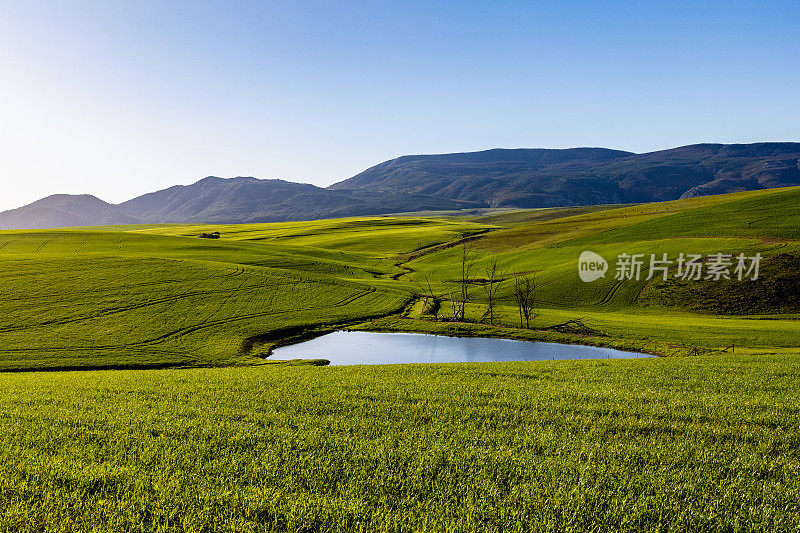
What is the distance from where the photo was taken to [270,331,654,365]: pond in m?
53.7

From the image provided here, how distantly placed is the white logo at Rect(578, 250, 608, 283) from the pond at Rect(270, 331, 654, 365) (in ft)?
127

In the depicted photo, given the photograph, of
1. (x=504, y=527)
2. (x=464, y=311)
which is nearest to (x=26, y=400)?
(x=504, y=527)

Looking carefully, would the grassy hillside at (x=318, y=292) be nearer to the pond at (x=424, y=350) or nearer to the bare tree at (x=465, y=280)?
the bare tree at (x=465, y=280)

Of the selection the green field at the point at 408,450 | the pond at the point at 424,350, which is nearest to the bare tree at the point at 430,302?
the pond at the point at 424,350

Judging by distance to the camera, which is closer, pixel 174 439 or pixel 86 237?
pixel 174 439

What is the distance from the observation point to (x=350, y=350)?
57.4 m

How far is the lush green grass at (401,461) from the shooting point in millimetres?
7770

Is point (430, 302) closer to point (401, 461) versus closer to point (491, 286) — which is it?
point (491, 286)

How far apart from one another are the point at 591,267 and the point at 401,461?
9659 cm

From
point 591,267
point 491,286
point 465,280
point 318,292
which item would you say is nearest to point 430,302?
point 491,286

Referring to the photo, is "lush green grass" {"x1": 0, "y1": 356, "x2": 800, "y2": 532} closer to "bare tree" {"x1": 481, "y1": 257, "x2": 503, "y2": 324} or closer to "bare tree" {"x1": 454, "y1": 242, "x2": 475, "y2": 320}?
"bare tree" {"x1": 454, "y1": 242, "x2": 475, "y2": 320}

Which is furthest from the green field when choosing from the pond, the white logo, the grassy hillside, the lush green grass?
the white logo

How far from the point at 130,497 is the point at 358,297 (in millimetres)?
74114

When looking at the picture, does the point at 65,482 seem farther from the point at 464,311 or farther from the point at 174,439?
the point at 464,311
